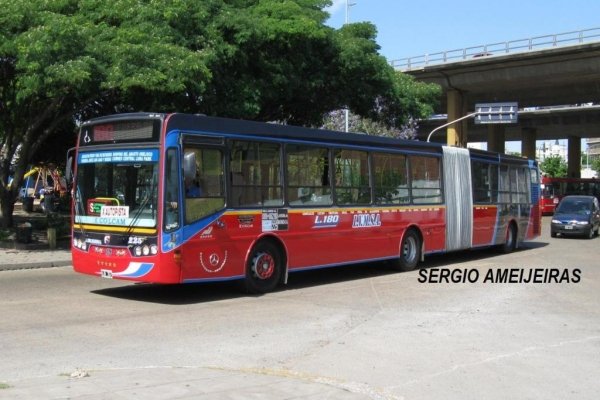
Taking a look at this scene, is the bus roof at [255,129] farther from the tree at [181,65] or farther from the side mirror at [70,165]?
the tree at [181,65]

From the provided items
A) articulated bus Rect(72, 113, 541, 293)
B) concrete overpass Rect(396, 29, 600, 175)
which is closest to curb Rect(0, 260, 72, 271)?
articulated bus Rect(72, 113, 541, 293)

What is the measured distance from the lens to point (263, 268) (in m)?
11.5

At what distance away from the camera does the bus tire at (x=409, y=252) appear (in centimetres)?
1526

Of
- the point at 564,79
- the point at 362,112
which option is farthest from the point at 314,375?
the point at 564,79

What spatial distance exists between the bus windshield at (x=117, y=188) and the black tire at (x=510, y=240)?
13.1 metres

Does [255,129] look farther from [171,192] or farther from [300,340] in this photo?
[300,340]

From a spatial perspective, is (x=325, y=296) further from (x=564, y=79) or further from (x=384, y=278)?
(x=564, y=79)

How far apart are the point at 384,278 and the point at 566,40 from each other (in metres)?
33.1

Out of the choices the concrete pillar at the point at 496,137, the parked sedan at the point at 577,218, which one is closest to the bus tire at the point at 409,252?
the parked sedan at the point at 577,218

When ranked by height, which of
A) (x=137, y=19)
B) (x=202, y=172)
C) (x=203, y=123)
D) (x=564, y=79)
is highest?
(x=564, y=79)

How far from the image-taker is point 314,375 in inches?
254

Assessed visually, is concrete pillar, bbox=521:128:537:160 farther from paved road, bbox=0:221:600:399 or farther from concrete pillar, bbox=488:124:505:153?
paved road, bbox=0:221:600:399

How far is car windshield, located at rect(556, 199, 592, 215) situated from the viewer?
1128 inches

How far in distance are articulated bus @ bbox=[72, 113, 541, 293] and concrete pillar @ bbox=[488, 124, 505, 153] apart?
55707 millimetres
